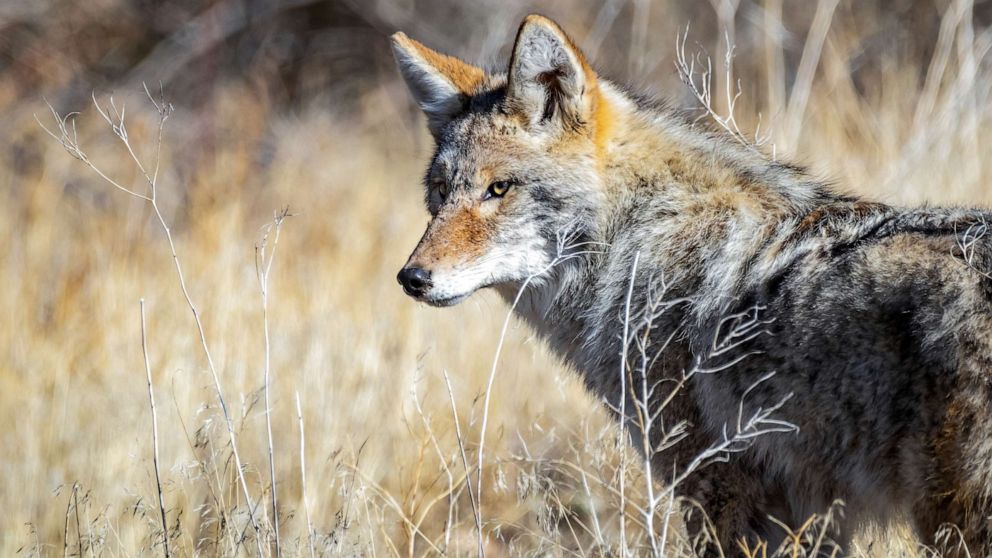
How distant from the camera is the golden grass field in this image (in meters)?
4.04

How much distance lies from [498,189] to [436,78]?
67 cm

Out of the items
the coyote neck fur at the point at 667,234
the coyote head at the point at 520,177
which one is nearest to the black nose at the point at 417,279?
the coyote head at the point at 520,177

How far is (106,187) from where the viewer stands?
9312mm

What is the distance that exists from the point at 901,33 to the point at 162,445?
8203mm

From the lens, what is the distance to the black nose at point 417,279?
3693 millimetres

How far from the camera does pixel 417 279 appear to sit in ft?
12.1

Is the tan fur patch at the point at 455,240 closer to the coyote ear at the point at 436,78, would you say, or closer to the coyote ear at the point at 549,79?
the coyote ear at the point at 549,79

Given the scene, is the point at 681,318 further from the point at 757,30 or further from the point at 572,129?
the point at 757,30

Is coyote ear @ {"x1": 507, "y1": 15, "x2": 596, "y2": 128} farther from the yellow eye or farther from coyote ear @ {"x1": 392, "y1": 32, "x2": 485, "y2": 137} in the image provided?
coyote ear @ {"x1": 392, "y1": 32, "x2": 485, "y2": 137}

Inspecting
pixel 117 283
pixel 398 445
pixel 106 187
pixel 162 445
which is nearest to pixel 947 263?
pixel 398 445

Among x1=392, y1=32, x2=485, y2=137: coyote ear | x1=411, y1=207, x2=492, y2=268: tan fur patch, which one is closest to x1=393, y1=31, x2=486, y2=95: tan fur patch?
x1=392, y1=32, x2=485, y2=137: coyote ear

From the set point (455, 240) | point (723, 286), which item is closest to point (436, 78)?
point (455, 240)

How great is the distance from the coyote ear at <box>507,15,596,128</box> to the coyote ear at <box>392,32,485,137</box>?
0.40 metres

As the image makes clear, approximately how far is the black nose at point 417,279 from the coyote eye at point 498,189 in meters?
0.42
